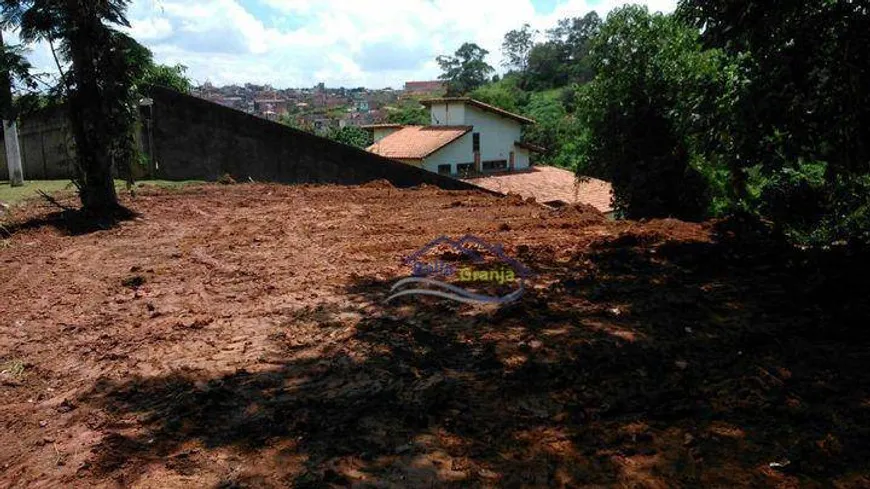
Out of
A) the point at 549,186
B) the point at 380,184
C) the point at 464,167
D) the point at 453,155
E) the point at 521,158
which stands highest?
the point at 453,155

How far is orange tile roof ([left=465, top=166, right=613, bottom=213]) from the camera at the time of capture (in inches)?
735

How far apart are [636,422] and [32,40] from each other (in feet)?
28.2

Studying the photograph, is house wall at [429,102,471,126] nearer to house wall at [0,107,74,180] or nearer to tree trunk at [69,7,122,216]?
house wall at [0,107,74,180]

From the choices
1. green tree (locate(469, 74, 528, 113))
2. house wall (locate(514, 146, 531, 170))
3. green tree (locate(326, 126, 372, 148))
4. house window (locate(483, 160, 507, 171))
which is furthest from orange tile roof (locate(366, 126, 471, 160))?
green tree (locate(469, 74, 528, 113))

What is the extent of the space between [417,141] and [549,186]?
933 centimetres

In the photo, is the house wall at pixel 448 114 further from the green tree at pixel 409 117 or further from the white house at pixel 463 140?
the green tree at pixel 409 117

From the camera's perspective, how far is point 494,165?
3291 cm

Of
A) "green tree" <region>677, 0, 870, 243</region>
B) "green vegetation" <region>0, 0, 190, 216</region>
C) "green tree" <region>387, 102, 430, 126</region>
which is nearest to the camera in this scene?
"green tree" <region>677, 0, 870, 243</region>

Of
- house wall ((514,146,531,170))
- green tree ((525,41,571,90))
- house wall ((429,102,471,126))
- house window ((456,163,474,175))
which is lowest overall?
house window ((456,163,474,175))

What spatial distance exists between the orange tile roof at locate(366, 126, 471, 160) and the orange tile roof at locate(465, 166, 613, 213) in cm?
376

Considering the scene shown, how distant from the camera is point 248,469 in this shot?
2631mm

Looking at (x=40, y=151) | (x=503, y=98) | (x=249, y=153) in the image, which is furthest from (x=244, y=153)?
(x=503, y=98)

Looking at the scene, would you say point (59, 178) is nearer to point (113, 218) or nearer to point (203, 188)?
point (203, 188)

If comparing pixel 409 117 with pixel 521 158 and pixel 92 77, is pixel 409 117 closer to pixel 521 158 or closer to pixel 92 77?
pixel 521 158
